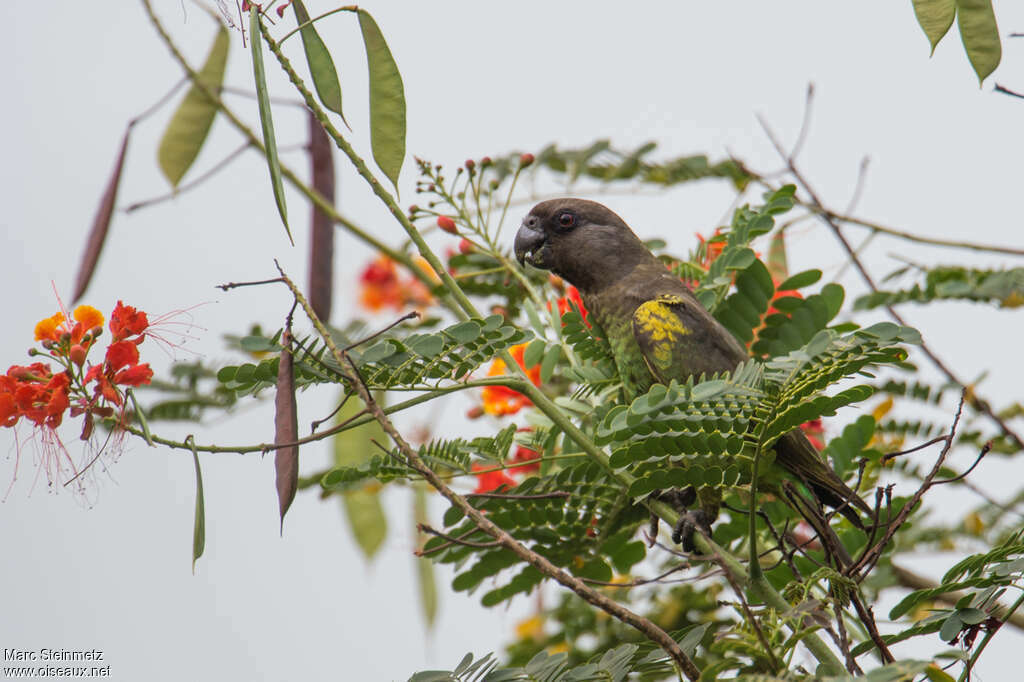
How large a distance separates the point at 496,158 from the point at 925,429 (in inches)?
59.1

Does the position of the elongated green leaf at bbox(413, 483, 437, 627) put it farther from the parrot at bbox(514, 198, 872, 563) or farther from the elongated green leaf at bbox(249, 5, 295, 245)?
the elongated green leaf at bbox(249, 5, 295, 245)

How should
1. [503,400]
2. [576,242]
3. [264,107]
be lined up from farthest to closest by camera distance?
[576,242] → [503,400] → [264,107]

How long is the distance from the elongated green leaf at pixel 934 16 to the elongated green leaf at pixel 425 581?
2.27 metres

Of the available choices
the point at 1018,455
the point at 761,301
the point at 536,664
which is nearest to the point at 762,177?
the point at 761,301

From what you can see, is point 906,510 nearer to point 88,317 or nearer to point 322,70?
point 322,70

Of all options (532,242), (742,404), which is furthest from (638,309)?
(742,404)

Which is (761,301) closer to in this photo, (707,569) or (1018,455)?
(707,569)

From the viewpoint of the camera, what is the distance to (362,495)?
3.33 metres

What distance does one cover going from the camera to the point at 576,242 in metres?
2.90

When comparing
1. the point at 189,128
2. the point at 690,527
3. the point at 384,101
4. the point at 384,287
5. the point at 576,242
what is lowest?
the point at 690,527

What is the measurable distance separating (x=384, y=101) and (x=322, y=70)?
0.12m

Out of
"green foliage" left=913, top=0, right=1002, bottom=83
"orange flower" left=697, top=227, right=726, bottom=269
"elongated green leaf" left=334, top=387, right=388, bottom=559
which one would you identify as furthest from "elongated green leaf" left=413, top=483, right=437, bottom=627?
"green foliage" left=913, top=0, right=1002, bottom=83

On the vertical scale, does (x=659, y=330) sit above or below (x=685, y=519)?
above

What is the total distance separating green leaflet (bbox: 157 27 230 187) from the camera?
2508 millimetres
